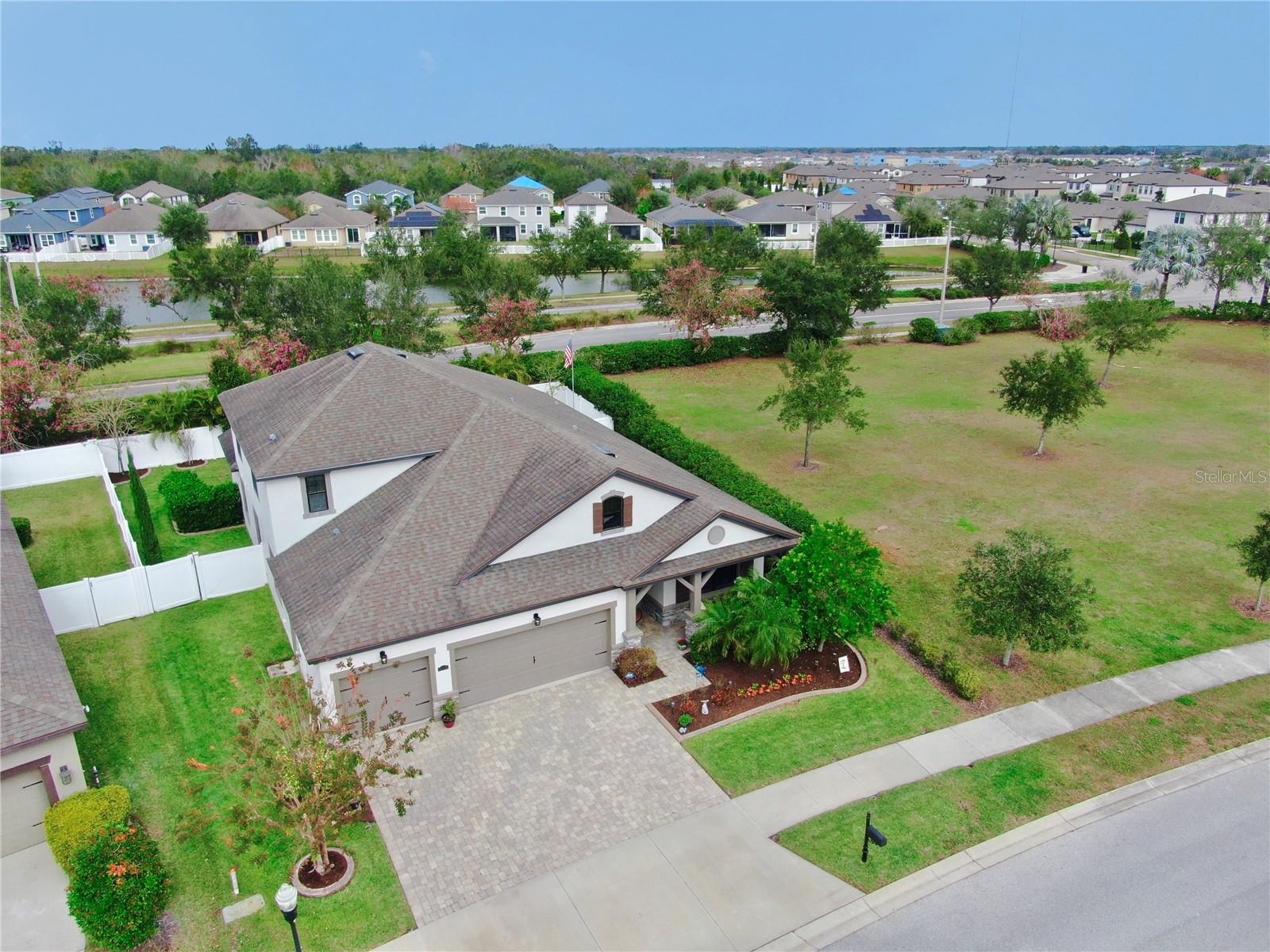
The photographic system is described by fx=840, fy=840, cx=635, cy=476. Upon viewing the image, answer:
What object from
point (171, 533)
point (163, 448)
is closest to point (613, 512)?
point (171, 533)

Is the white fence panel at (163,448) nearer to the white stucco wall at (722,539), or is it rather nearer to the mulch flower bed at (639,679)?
the mulch flower bed at (639,679)

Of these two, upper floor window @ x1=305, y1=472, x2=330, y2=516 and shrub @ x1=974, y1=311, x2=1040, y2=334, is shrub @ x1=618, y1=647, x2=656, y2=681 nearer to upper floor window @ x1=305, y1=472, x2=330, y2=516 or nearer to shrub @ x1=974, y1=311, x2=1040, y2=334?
upper floor window @ x1=305, y1=472, x2=330, y2=516

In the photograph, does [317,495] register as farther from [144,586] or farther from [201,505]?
[201,505]

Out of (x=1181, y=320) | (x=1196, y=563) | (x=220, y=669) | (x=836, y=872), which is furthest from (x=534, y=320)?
(x=1181, y=320)

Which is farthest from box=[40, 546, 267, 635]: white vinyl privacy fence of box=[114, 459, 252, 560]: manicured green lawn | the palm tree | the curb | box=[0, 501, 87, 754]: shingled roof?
the palm tree

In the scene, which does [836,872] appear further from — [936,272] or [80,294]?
[936,272]
